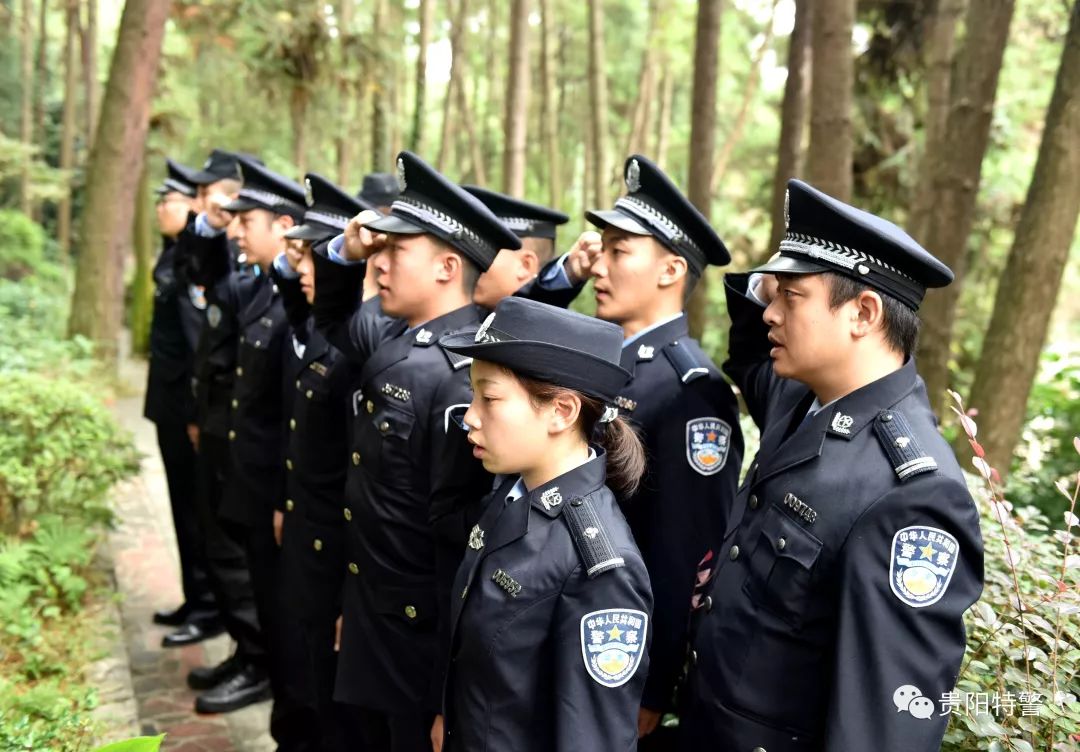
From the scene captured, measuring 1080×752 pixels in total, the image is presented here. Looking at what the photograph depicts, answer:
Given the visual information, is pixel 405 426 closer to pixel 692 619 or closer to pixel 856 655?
pixel 692 619

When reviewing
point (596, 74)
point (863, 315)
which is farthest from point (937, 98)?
point (863, 315)

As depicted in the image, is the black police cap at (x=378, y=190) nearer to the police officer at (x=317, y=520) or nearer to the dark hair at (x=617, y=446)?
the police officer at (x=317, y=520)

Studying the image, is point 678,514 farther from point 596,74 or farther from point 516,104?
point 596,74

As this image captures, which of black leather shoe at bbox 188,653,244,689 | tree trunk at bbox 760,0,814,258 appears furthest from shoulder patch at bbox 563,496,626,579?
tree trunk at bbox 760,0,814,258

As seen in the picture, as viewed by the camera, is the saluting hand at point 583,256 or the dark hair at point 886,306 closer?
the dark hair at point 886,306

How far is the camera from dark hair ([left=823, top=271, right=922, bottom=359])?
2219 mm

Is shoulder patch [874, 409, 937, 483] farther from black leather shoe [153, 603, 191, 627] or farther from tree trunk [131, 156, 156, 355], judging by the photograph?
tree trunk [131, 156, 156, 355]

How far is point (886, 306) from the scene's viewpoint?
2223 millimetres

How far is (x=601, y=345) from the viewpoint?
7.79 ft

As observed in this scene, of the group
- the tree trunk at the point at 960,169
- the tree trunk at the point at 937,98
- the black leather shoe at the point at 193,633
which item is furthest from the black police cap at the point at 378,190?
the tree trunk at the point at 937,98

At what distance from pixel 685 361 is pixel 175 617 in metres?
4.17

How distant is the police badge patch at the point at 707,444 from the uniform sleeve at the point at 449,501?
2.08 feet

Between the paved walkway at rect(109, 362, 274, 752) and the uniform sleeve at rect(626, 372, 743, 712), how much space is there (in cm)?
188

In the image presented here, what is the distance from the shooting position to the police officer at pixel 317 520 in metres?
3.88
